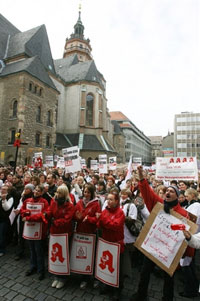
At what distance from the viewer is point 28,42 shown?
26453 millimetres

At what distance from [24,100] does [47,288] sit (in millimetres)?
21333

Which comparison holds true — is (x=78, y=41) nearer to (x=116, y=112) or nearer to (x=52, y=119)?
(x=116, y=112)

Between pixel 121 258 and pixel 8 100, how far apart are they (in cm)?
2379

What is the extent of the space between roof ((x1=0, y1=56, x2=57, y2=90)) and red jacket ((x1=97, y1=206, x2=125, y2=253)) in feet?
74.8

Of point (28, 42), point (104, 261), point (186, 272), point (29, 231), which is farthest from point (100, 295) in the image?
point (28, 42)

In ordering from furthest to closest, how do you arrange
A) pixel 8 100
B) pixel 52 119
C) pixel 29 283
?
pixel 52 119, pixel 8 100, pixel 29 283

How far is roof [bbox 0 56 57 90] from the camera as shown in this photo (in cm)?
2220

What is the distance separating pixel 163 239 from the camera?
2.58 meters

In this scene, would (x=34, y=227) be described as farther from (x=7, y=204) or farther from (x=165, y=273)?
(x=165, y=273)

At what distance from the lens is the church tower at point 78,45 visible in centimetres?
5144

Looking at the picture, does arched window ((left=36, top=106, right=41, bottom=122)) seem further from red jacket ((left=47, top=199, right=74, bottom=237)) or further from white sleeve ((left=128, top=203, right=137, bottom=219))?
white sleeve ((left=128, top=203, right=137, bottom=219))

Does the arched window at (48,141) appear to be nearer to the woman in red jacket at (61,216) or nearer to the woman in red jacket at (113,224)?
the woman in red jacket at (61,216)

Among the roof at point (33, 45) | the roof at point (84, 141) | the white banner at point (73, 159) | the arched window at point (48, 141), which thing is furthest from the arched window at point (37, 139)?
the white banner at point (73, 159)

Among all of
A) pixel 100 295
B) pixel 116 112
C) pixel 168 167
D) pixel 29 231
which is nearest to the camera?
pixel 100 295
